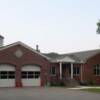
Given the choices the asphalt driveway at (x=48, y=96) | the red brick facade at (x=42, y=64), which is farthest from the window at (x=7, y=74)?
the asphalt driveway at (x=48, y=96)

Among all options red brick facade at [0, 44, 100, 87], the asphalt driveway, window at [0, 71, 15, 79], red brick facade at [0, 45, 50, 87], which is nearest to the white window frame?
red brick facade at [0, 44, 100, 87]

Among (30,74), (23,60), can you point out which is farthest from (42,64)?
(23,60)

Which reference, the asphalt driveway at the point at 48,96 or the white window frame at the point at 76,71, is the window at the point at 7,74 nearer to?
the white window frame at the point at 76,71

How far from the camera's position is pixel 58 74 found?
5303cm

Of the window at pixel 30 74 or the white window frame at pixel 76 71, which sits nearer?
the window at pixel 30 74

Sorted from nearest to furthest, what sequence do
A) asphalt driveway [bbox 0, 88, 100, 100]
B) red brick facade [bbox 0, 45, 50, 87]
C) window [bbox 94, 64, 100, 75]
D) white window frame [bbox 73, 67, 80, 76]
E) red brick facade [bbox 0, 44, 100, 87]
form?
asphalt driveway [bbox 0, 88, 100, 100] < red brick facade [bbox 0, 45, 50, 87] < red brick facade [bbox 0, 44, 100, 87] < white window frame [bbox 73, 67, 80, 76] < window [bbox 94, 64, 100, 75]

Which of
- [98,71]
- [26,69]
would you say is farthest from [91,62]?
[26,69]

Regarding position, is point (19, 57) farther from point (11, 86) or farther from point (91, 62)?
point (91, 62)

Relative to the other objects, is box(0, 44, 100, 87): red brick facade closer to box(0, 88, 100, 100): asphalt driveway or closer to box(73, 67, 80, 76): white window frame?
box(73, 67, 80, 76): white window frame

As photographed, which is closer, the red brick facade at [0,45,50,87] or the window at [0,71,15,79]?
the window at [0,71,15,79]

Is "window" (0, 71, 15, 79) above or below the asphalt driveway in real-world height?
above

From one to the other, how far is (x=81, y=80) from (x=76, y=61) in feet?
9.99

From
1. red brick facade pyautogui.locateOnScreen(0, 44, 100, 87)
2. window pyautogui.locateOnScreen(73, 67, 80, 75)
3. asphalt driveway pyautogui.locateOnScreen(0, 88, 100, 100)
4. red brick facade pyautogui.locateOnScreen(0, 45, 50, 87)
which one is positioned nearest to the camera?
asphalt driveway pyautogui.locateOnScreen(0, 88, 100, 100)

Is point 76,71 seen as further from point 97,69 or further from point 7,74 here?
point 7,74
